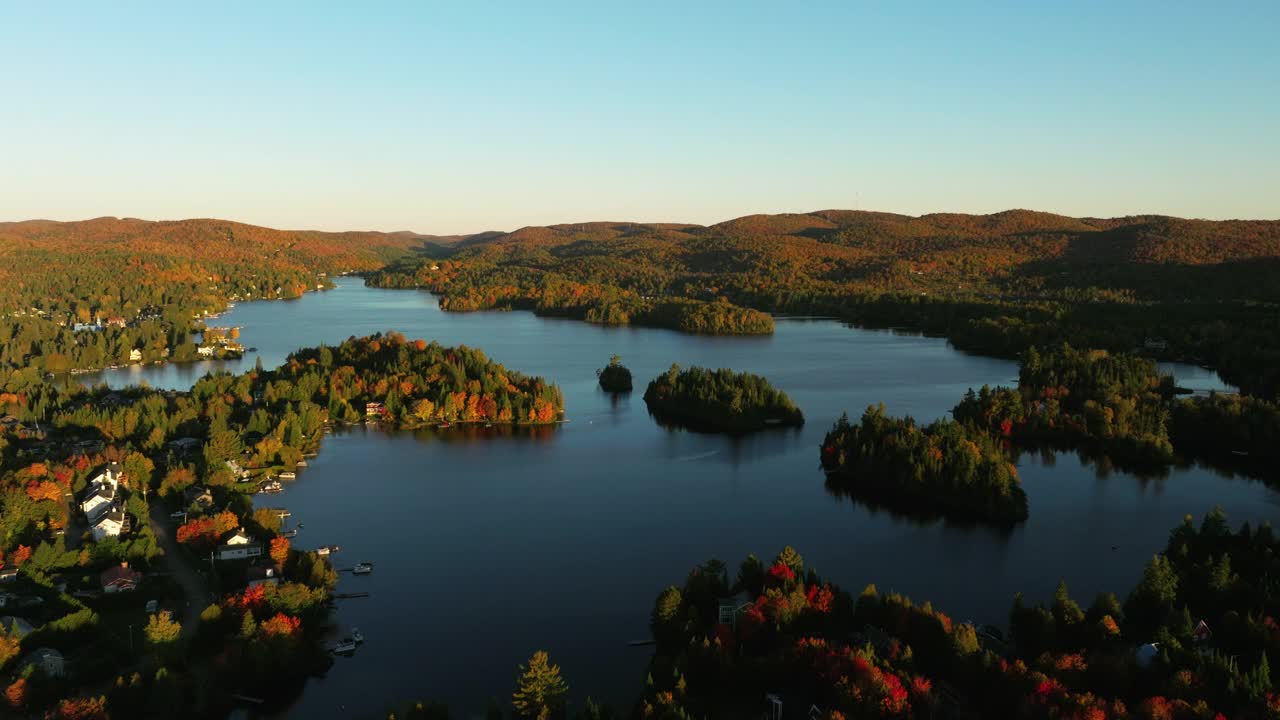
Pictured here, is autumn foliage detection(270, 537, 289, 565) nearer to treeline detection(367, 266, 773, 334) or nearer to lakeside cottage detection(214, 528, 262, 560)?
lakeside cottage detection(214, 528, 262, 560)

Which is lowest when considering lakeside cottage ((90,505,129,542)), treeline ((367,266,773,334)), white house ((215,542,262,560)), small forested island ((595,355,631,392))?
white house ((215,542,262,560))

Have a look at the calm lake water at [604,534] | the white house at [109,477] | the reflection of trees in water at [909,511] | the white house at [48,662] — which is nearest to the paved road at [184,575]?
the white house at [48,662]

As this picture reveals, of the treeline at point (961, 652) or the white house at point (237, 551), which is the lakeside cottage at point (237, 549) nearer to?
the white house at point (237, 551)

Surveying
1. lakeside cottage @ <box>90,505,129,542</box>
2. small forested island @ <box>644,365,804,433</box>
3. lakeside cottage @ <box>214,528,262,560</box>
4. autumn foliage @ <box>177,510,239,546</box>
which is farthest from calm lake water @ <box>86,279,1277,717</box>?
lakeside cottage @ <box>90,505,129,542</box>

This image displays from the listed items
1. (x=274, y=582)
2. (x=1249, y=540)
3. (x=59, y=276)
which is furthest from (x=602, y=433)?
(x=59, y=276)

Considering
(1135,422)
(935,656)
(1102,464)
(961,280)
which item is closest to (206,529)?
(935,656)

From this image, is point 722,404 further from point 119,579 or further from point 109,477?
point 119,579
